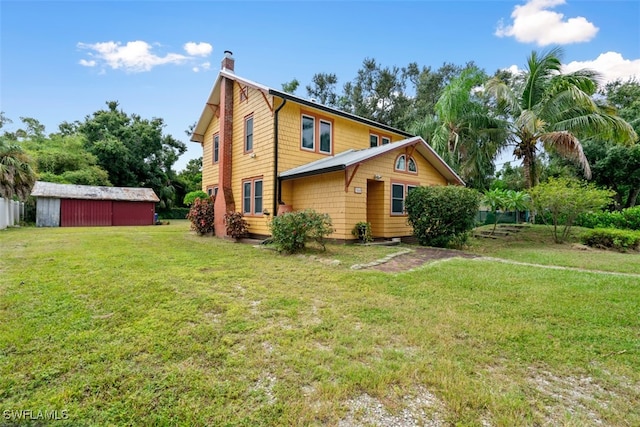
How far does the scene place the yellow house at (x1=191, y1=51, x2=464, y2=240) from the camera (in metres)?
10.5

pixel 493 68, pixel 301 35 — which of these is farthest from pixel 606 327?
pixel 493 68

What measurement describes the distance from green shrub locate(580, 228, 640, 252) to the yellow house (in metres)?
5.18

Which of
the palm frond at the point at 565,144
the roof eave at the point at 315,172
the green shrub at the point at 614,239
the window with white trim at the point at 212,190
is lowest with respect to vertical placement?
the green shrub at the point at 614,239

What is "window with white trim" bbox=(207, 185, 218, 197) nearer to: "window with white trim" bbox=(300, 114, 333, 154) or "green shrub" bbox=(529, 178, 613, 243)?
"window with white trim" bbox=(300, 114, 333, 154)

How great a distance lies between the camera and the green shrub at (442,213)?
9.90 metres

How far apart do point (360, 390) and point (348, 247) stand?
7.22m

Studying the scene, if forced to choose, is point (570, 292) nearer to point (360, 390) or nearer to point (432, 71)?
point (360, 390)

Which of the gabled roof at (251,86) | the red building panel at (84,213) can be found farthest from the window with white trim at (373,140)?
the red building panel at (84,213)

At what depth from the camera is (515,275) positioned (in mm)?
6145

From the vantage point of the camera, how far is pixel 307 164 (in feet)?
40.2

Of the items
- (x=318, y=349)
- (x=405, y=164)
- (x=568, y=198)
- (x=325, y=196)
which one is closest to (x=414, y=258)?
(x=325, y=196)

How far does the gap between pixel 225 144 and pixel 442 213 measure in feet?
31.8

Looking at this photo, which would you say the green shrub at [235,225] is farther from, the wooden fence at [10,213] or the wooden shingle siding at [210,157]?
the wooden fence at [10,213]

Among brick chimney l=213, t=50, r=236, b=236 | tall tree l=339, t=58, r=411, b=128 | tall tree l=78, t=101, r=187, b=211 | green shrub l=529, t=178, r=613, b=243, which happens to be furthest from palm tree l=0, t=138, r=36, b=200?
green shrub l=529, t=178, r=613, b=243
